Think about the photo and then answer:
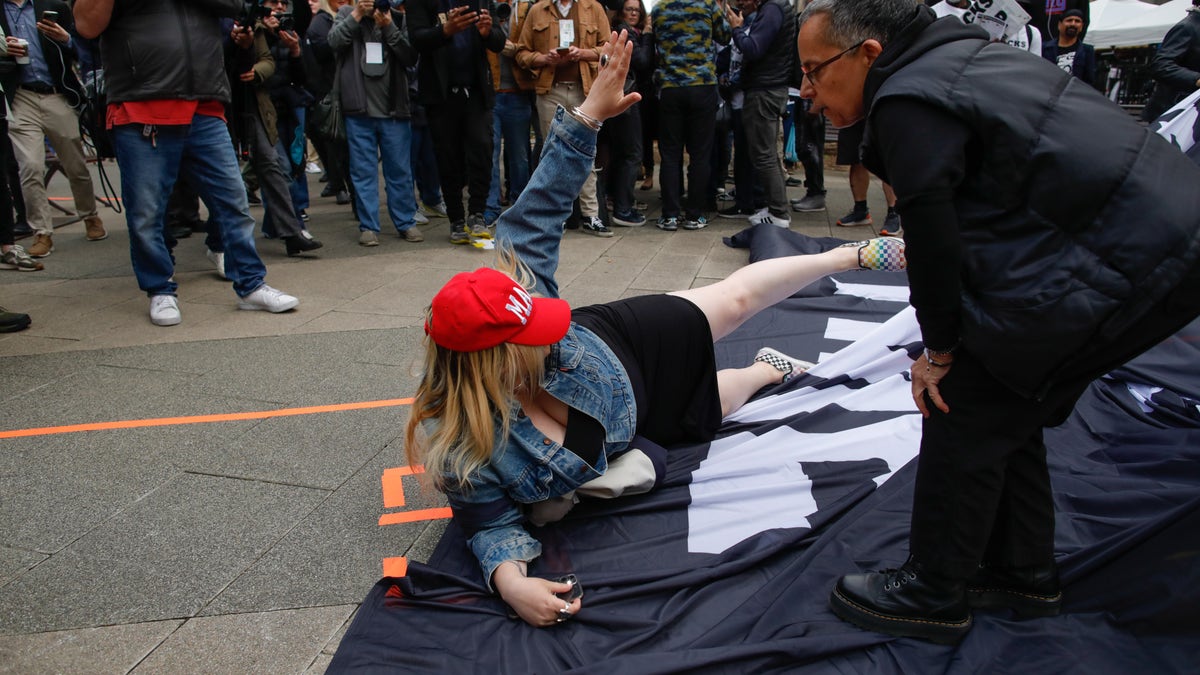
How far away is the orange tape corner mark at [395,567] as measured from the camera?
215 cm

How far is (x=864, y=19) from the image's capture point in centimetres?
169

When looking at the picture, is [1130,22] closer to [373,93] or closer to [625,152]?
[625,152]

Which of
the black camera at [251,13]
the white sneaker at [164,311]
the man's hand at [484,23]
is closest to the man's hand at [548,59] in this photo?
the man's hand at [484,23]

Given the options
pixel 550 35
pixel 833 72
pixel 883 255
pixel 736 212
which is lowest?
pixel 736 212

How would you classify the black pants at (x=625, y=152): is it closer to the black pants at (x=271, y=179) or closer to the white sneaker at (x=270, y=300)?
the black pants at (x=271, y=179)

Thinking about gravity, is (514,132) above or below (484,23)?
below

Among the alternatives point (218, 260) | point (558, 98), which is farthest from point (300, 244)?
point (558, 98)

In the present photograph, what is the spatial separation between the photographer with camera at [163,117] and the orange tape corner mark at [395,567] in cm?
286

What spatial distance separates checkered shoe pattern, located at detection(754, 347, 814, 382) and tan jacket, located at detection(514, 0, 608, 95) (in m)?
3.47

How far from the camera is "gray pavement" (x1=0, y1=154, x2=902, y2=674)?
2.08m

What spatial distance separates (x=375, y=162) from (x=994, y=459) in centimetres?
535

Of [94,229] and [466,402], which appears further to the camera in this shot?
[94,229]

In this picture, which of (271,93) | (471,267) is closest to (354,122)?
(271,93)

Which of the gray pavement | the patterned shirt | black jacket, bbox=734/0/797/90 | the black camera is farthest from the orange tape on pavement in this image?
black jacket, bbox=734/0/797/90
